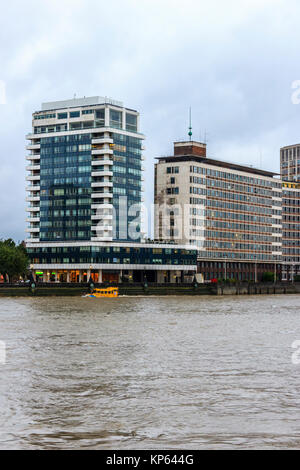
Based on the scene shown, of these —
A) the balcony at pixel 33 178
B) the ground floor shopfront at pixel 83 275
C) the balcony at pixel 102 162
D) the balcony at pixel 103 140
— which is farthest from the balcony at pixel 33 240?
the balcony at pixel 103 140

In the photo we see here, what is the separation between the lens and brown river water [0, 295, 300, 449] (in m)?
21.6

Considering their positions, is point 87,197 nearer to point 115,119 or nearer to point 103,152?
point 103,152

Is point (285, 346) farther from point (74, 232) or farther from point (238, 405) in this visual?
point (74, 232)

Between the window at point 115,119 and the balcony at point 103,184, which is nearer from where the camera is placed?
the balcony at point 103,184

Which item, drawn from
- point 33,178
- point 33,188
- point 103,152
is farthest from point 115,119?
point 33,188

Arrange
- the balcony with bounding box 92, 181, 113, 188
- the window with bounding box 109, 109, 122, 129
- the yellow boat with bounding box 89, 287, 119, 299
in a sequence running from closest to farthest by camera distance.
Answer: the yellow boat with bounding box 89, 287, 119, 299
the balcony with bounding box 92, 181, 113, 188
the window with bounding box 109, 109, 122, 129

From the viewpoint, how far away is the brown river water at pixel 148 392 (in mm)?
21594

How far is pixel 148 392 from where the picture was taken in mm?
28750

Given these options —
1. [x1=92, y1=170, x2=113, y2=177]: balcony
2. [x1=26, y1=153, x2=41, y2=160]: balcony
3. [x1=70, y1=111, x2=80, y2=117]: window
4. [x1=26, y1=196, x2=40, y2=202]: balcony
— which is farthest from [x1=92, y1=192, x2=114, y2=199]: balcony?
[x1=70, y1=111, x2=80, y2=117]: window

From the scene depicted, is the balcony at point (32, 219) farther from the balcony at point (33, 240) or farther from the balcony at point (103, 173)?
the balcony at point (103, 173)

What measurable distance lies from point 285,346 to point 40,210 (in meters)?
156

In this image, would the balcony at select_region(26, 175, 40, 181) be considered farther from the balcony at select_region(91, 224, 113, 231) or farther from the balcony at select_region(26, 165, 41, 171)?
the balcony at select_region(91, 224, 113, 231)
